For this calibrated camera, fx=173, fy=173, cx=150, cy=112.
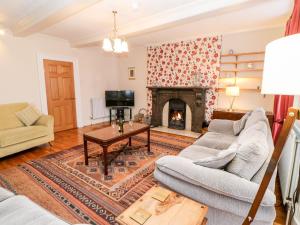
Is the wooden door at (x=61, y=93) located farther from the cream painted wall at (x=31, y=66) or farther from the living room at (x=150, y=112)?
the cream painted wall at (x=31, y=66)

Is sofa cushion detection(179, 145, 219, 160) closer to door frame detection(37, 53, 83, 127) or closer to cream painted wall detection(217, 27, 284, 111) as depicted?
cream painted wall detection(217, 27, 284, 111)

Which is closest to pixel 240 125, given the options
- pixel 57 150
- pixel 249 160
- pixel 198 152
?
pixel 198 152

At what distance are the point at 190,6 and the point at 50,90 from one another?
3.90m

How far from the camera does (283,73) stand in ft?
2.45

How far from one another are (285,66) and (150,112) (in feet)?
16.5

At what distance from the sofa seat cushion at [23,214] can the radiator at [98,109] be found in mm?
4439

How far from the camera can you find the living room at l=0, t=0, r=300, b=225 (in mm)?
1185

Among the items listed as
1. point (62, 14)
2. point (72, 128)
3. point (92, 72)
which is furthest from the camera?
A: point (92, 72)

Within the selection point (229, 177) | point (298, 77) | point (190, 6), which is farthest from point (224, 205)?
point (190, 6)

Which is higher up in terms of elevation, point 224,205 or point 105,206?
point 224,205

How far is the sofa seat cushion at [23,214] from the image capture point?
1.09m

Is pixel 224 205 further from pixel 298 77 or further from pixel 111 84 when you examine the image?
pixel 111 84

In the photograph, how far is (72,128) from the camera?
5184 millimetres

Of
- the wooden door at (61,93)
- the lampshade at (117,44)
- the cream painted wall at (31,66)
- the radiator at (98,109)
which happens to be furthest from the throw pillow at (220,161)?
the radiator at (98,109)
